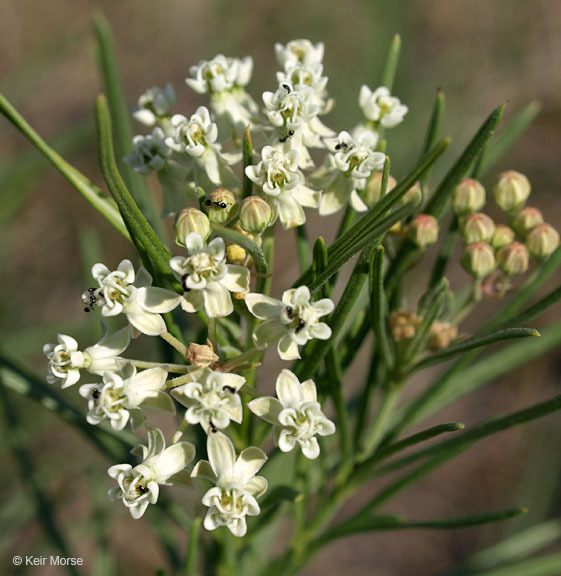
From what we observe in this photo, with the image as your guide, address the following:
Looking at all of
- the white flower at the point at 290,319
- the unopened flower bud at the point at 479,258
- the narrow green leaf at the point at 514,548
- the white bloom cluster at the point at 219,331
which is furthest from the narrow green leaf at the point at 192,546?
the narrow green leaf at the point at 514,548

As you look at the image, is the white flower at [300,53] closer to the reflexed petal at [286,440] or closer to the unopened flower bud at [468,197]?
the unopened flower bud at [468,197]

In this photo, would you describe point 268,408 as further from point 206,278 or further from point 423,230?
point 423,230

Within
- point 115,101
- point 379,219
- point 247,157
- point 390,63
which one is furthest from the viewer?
point 115,101

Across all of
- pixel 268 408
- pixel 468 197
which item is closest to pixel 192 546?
pixel 268 408

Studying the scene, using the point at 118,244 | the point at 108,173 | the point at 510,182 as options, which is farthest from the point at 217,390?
the point at 118,244

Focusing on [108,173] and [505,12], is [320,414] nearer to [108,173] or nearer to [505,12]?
[108,173]

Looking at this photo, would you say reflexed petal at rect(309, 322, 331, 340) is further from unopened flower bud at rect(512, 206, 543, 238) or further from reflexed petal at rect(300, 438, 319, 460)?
unopened flower bud at rect(512, 206, 543, 238)
